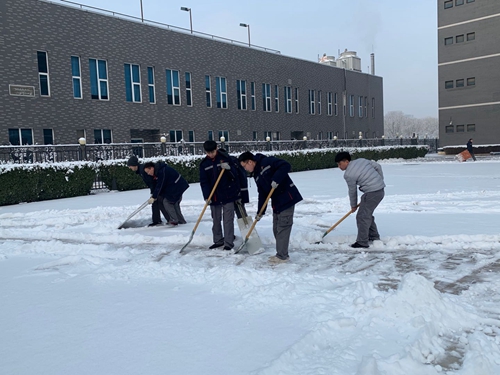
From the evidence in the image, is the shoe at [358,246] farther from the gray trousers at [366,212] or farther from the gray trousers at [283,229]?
the gray trousers at [283,229]

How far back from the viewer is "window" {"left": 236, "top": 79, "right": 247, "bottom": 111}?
31.9 m

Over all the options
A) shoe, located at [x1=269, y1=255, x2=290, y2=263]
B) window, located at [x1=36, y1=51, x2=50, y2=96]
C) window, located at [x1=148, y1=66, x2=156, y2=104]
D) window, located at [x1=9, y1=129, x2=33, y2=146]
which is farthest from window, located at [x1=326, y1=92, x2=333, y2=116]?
shoe, located at [x1=269, y1=255, x2=290, y2=263]

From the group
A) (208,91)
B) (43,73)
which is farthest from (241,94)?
(43,73)

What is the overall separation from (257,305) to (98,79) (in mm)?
21201

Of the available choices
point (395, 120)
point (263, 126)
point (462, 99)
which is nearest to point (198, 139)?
point (263, 126)

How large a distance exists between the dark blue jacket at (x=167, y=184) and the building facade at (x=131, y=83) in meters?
13.6

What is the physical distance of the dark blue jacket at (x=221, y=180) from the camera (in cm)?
683

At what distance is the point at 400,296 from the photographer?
4133mm

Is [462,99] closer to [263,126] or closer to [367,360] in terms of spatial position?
[263,126]

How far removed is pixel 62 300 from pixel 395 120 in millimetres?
151404

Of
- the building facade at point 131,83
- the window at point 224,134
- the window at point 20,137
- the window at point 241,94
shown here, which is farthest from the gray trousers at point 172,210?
the window at point 241,94

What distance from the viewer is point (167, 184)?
875 cm

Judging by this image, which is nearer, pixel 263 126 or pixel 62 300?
pixel 62 300

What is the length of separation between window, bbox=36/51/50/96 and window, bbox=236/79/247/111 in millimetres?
14174
